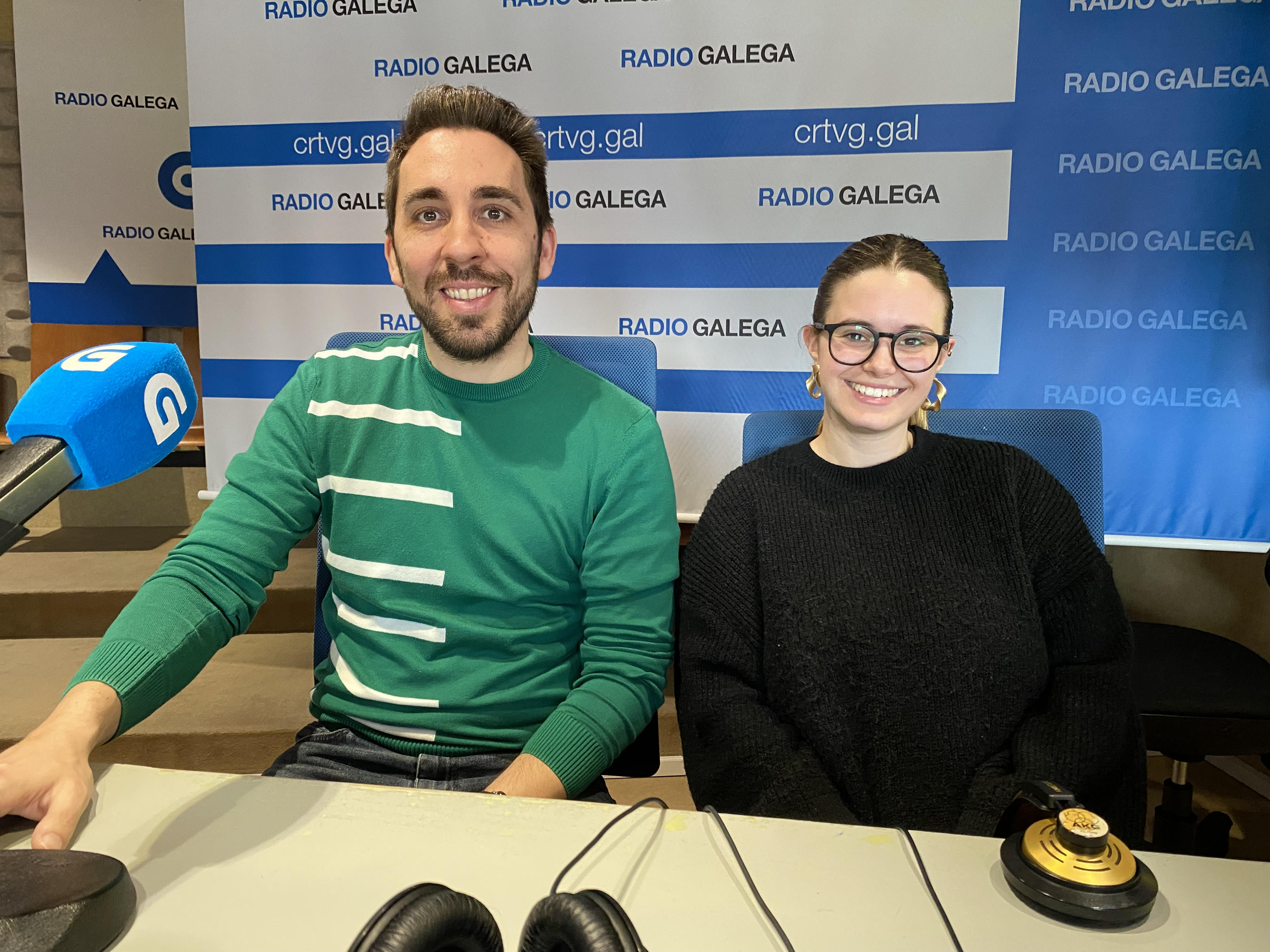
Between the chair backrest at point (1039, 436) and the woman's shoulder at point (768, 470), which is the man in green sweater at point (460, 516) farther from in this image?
the chair backrest at point (1039, 436)

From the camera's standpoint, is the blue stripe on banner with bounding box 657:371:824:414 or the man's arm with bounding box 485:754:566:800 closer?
the man's arm with bounding box 485:754:566:800

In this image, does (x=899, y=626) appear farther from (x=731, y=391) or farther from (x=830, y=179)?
(x=830, y=179)

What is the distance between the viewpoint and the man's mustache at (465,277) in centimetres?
126

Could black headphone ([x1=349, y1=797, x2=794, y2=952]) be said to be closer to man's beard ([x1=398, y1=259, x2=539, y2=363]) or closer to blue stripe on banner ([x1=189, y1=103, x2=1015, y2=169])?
man's beard ([x1=398, y1=259, x2=539, y2=363])

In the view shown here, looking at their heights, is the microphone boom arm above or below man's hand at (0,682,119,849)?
above

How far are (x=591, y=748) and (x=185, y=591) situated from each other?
1.77 feet

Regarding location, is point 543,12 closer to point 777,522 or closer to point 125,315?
point 777,522

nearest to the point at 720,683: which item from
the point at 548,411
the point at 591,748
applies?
the point at 591,748

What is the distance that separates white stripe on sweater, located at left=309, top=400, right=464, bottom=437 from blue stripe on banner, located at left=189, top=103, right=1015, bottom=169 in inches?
50.6

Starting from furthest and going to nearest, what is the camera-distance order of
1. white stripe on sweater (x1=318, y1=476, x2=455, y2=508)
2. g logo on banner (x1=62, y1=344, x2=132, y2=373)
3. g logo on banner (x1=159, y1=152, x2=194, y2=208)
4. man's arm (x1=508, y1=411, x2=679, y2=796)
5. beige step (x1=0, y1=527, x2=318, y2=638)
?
1. g logo on banner (x1=159, y1=152, x2=194, y2=208)
2. beige step (x1=0, y1=527, x2=318, y2=638)
3. white stripe on sweater (x1=318, y1=476, x2=455, y2=508)
4. man's arm (x1=508, y1=411, x2=679, y2=796)
5. g logo on banner (x1=62, y1=344, x2=132, y2=373)

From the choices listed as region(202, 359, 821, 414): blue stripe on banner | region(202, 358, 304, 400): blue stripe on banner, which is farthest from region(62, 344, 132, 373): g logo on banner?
region(202, 358, 304, 400): blue stripe on banner

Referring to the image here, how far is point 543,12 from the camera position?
88.9 inches

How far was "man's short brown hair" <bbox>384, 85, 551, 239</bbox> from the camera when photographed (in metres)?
1.28

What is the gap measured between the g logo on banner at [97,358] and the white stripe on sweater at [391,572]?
614 millimetres
